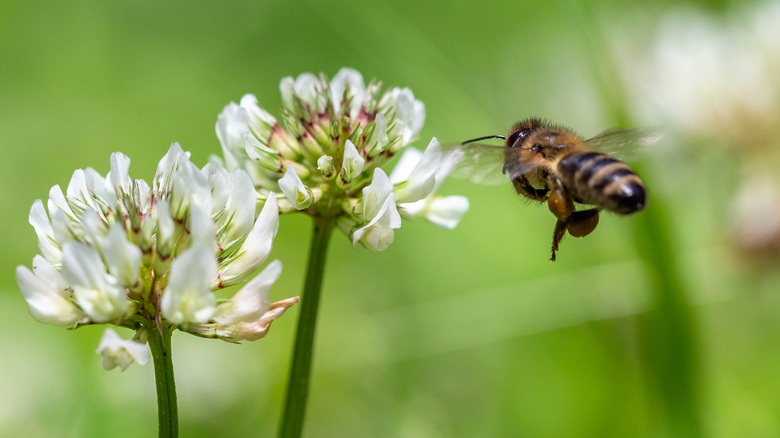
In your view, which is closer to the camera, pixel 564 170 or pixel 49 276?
pixel 49 276

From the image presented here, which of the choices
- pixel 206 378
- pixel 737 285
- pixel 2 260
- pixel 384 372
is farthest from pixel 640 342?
pixel 2 260

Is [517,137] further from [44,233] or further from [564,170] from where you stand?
→ [44,233]

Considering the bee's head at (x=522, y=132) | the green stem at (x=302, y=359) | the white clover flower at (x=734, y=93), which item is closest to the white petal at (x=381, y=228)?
the green stem at (x=302, y=359)

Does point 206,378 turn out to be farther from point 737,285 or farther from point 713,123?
point 713,123

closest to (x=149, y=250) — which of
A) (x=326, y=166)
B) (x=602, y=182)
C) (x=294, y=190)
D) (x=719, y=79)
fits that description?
(x=294, y=190)

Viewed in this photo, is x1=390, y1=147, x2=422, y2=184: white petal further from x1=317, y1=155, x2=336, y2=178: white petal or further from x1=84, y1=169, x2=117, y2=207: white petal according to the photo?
x1=84, y1=169, x2=117, y2=207: white petal

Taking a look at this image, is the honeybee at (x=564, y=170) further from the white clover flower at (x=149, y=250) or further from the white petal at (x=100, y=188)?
the white petal at (x=100, y=188)
